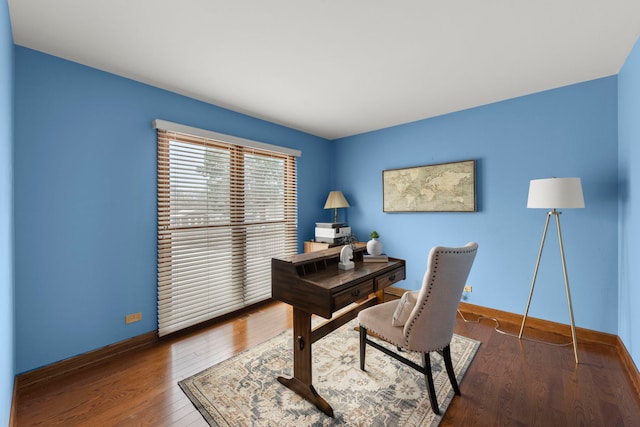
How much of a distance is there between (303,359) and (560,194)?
2.50m

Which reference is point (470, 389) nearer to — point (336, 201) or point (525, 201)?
point (525, 201)

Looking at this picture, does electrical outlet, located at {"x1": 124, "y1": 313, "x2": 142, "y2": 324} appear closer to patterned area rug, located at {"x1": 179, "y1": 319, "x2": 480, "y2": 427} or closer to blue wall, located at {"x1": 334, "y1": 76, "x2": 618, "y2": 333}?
patterned area rug, located at {"x1": 179, "y1": 319, "x2": 480, "y2": 427}

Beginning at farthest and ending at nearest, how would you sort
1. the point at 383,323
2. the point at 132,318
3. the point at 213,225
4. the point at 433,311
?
the point at 213,225, the point at 132,318, the point at 383,323, the point at 433,311

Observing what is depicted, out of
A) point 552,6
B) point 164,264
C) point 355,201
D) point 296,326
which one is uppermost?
point 552,6

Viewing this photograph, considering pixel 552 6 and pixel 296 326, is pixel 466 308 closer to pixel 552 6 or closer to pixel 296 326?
pixel 296 326

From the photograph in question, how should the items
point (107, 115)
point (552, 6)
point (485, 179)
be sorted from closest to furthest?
point (552, 6) < point (107, 115) < point (485, 179)

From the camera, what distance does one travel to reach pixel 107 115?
2352 millimetres

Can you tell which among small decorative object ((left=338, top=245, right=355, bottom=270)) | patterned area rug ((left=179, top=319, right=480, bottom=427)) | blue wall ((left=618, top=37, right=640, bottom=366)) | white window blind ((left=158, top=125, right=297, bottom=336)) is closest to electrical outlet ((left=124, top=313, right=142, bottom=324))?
white window blind ((left=158, top=125, right=297, bottom=336))

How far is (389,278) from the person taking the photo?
2.20 m

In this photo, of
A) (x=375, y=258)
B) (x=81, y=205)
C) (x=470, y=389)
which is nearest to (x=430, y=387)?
(x=470, y=389)

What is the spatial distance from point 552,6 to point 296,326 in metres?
2.57

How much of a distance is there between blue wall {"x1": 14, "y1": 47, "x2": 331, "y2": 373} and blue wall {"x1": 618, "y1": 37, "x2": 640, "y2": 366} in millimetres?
3952

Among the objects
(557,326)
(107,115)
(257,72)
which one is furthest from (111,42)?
(557,326)

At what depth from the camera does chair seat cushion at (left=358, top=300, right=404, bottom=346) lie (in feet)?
5.93
